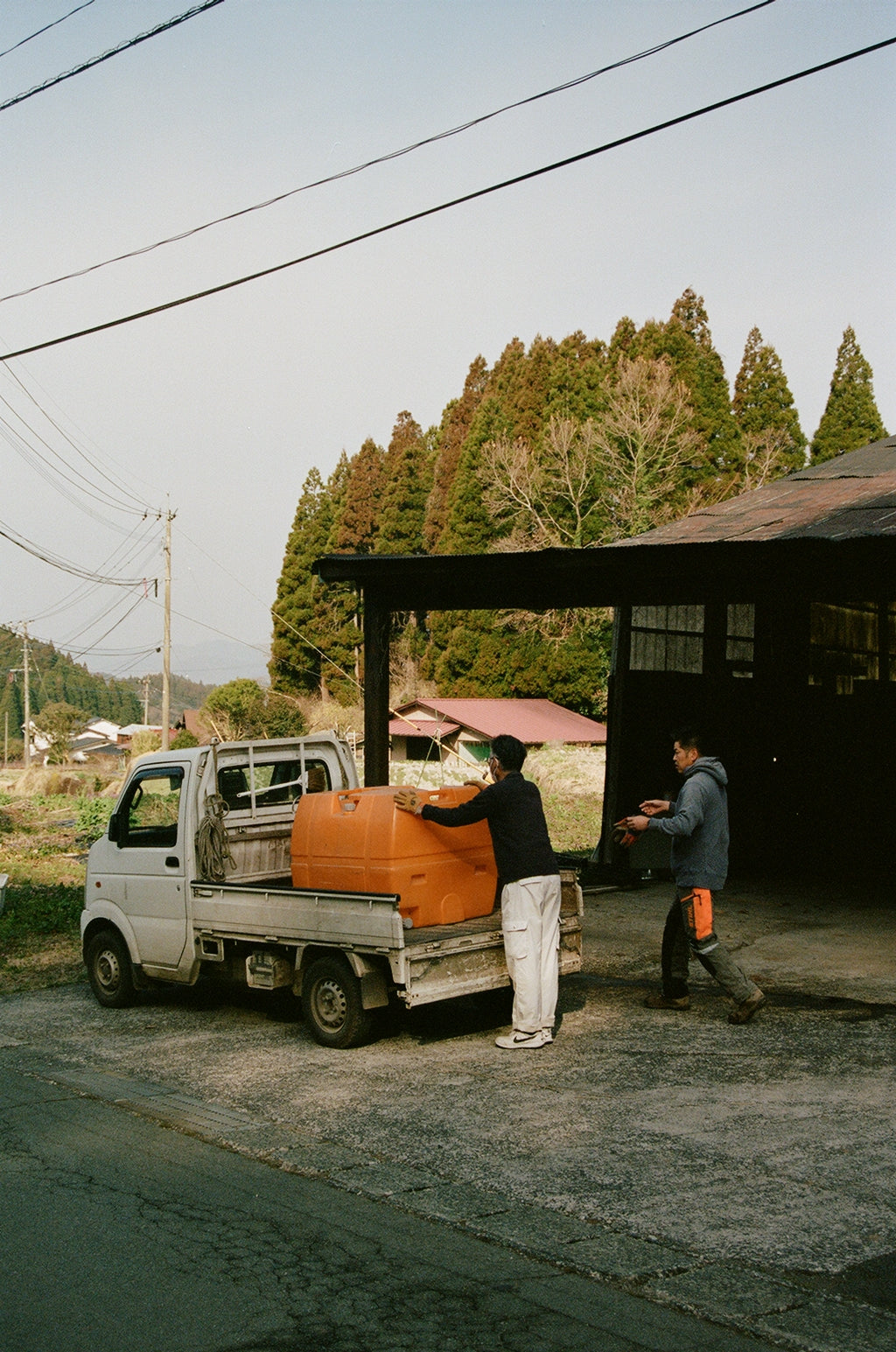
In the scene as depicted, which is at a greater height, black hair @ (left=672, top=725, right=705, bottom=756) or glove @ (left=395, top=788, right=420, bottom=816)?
black hair @ (left=672, top=725, right=705, bottom=756)

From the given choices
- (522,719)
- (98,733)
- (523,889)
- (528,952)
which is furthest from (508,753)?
(98,733)

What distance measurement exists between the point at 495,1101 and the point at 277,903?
2264 millimetres

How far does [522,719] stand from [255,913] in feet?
119

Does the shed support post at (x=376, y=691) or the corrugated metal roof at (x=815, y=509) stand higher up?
the corrugated metal roof at (x=815, y=509)

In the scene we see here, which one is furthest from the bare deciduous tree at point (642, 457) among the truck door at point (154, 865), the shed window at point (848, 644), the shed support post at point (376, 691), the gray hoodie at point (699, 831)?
the gray hoodie at point (699, 831)

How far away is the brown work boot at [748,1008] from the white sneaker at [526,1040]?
134 cm

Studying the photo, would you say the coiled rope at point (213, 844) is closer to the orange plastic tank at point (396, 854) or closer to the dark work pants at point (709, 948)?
the orange plastic tank at point (396, 854)

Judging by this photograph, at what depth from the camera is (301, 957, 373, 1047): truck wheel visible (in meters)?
7.98

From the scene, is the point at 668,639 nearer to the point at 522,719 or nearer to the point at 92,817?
the point at 92,817

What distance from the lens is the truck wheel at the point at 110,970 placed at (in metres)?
10.0

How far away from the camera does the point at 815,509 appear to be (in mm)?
13633

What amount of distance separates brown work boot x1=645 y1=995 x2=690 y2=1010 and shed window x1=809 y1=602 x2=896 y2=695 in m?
8.51

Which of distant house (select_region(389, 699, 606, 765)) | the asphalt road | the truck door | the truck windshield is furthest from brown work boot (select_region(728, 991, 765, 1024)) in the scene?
distant house (select_region(389, 699, 606, 765))

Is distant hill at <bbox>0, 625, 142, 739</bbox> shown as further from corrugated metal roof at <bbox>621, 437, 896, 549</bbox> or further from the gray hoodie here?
the gray hoodie
